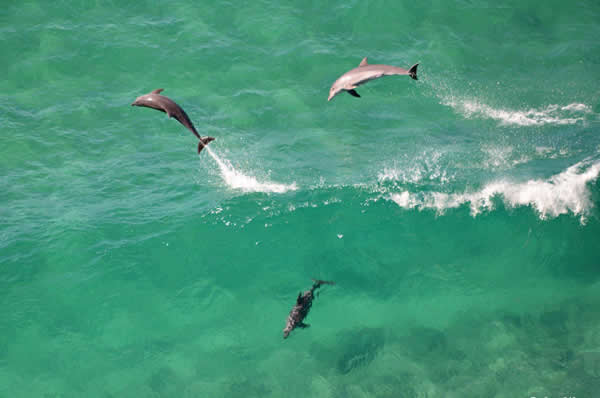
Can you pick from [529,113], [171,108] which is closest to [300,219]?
[171,108]

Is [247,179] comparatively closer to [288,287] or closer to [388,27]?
[288,287]

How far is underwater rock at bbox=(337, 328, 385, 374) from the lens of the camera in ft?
63.3

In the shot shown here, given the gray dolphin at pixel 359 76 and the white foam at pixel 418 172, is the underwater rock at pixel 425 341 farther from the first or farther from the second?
the gray dolphin at pixel 359 76

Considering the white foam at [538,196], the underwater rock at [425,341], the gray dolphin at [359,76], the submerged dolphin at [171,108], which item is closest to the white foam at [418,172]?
the white foam at [538,196]

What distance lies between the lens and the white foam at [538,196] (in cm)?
2142

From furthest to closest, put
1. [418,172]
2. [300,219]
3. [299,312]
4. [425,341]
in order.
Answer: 1. [418,172]
2. [300,219]
3. [425,341]
4. [299,312]

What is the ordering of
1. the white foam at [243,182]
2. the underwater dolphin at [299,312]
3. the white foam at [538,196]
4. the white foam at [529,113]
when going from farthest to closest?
the white foam at [529,113], the white foam at [243,182], the white foam at [538,196], the underwater dolphin at [299,312]

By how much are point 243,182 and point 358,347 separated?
8623 millimetres

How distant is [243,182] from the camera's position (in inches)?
916

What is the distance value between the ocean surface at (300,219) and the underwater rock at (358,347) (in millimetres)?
74

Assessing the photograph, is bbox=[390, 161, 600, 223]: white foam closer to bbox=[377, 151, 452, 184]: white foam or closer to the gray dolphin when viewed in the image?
bbox=[377, 151, 452, 184]: white foam

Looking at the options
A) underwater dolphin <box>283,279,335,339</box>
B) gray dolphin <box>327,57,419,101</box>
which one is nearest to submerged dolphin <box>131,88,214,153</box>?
gray dolphin <box>327,57,419,101</box>

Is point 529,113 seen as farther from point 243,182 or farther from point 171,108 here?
point 171,108

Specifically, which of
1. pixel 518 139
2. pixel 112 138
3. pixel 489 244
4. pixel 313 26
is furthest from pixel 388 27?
pixel 112 138
